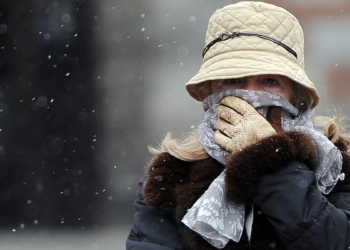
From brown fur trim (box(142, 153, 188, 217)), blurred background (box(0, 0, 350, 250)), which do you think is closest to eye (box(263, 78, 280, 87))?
brown fur trim (box(142, 153, 188, 217))

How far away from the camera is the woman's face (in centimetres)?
243

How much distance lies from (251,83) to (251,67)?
0.29 ft

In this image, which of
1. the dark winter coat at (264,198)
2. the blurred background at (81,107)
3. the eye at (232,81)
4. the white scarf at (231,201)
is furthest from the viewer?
the blurred background at (81,107)

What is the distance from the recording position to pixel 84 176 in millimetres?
6453

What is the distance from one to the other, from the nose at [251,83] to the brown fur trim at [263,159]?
10.1 inches

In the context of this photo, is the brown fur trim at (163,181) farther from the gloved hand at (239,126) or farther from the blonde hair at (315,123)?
the gloved hand at (239,126)

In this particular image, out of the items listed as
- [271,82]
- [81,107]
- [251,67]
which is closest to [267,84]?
[271,82]

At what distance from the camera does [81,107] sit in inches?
254

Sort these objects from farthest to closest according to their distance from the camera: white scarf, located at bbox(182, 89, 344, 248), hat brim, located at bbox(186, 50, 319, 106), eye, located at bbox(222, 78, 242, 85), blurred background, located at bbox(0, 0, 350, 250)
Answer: blurred background, located at bbox(0, 0, 350, 250), eye, located at bbox(222, 78, 242, 85), hat brim, located at bbox(186, 50, 319, 106), white scarf, located at bbox(182, 89, 344, 248)

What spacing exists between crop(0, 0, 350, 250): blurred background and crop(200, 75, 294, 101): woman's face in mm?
3770

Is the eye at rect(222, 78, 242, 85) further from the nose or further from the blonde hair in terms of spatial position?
the blonde hair

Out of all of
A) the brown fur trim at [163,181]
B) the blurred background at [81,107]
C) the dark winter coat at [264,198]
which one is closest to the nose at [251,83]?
the dark winter coat at [264,198]

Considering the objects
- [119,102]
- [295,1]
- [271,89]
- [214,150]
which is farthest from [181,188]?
[119,102]

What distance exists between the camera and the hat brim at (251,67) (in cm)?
235
